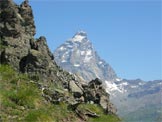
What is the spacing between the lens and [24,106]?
20859mm

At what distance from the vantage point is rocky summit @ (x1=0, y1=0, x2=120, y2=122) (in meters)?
20.7

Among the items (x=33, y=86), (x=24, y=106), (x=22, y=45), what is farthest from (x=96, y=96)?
(x=24, y=106)

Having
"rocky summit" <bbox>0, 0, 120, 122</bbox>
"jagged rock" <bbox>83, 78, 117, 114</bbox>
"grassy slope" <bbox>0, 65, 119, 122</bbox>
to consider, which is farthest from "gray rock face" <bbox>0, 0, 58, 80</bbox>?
"grassy slope" <bbox>0, 65, 119, 122</bbox>

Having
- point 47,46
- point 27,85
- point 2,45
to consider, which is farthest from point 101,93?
point 27,85

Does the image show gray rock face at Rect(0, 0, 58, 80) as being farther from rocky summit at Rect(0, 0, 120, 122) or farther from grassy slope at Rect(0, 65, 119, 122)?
grassy slope at Rect(0, 65, 119, 122)

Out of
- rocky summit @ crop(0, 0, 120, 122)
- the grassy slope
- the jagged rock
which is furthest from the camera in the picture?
the jagged rock

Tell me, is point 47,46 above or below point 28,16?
below

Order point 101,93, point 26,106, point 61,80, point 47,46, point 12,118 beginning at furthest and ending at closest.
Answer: point 47,46
point 101,93
point 61,80
point 26,106
point 12,118

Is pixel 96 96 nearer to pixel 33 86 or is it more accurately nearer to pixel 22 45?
pixel 22 45

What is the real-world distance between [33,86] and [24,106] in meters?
4.79

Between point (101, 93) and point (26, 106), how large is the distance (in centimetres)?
1750

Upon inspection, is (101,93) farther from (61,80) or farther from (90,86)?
(61,80)

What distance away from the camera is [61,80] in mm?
34594

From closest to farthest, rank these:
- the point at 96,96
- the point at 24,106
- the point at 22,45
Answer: the point at 24,106, the point at 22,45, the point at 96,96
